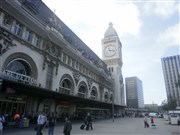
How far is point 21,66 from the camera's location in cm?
2144

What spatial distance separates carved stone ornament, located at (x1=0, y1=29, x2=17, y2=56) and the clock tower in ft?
176

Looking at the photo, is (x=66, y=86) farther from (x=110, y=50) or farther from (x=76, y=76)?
(x=110, y=50)

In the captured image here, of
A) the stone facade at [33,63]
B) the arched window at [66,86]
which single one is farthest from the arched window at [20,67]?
the arched window at [66,86]

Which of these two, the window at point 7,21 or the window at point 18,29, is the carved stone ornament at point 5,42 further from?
the window at point 18,29

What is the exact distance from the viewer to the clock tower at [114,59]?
6669 cm

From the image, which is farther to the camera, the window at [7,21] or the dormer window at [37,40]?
the dormer window at [37,40]

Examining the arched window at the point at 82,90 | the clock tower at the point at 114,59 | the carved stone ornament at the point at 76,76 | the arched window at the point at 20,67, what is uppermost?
the clock tower at the point at 114,59

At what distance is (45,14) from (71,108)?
784 inches

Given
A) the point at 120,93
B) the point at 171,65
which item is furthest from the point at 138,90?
the point at 120,93

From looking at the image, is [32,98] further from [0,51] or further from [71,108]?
[71,108]

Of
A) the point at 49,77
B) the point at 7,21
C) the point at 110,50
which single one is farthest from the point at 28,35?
the point at 110,50

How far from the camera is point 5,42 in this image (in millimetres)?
18125

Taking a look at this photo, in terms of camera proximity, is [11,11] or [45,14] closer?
[11,11]

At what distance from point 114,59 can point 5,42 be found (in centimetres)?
5578
